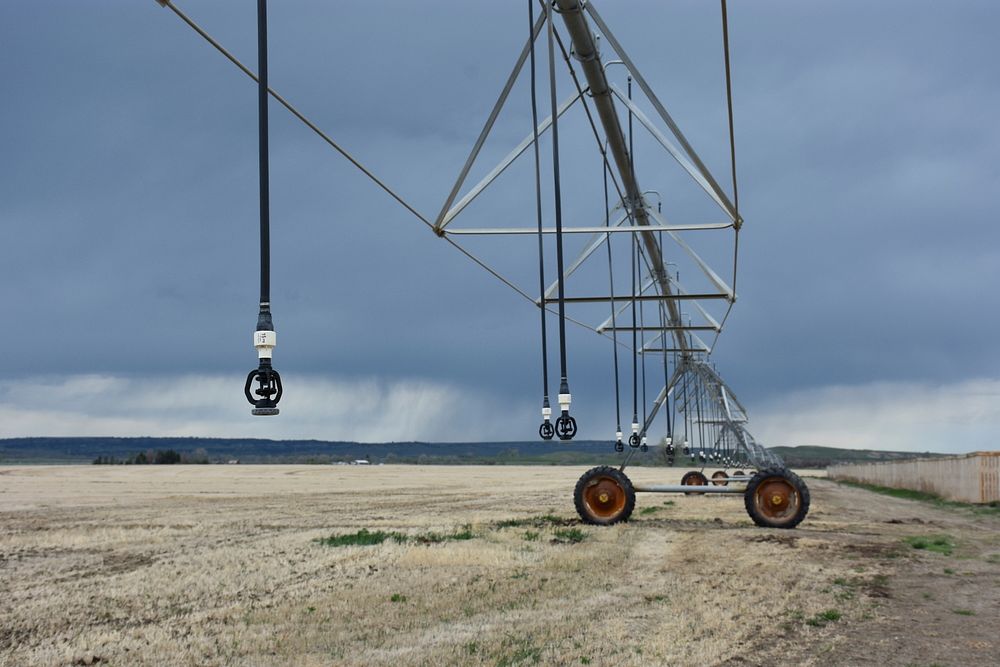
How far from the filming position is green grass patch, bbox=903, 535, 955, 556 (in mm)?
22609

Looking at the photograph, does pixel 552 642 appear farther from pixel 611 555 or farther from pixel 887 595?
pixel 611 555

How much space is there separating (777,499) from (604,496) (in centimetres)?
432

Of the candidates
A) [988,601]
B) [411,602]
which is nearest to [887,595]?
[988,601]

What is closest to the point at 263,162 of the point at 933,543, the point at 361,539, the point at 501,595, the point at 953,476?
the point at 501,595

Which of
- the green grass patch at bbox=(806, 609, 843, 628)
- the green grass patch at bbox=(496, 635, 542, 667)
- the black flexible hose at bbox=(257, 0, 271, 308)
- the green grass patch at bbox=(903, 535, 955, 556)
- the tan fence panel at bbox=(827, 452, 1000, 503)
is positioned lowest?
the green grass patch at bbox=(496, 635, 542, 667)

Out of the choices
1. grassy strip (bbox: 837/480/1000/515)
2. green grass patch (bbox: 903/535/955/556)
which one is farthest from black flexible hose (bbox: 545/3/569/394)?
grassy strip (bbox: 837/480/1000/515)

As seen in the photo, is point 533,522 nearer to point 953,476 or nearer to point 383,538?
point 383,538

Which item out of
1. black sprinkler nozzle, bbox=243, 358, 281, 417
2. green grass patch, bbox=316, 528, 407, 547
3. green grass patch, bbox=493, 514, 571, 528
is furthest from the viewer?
green grass patch, bbox=493, 514, 571, 528

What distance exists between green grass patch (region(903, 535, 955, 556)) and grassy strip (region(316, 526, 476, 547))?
Result: 380 inches

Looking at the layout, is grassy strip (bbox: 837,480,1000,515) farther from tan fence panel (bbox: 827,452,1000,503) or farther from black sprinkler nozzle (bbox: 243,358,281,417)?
black sprinkler nozzle (bbox: 243,358,281,417)

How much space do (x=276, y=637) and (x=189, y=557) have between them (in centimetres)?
928

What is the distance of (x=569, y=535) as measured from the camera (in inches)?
965

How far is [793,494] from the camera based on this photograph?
27109 millimetres

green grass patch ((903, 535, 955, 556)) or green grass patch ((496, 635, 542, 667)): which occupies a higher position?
green grass patch ((903, 535, 955, 556))
